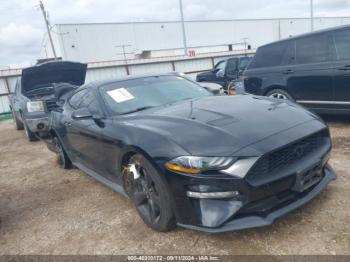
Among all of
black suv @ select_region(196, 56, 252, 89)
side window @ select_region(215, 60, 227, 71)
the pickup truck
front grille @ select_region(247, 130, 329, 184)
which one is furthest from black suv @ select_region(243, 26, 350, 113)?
side window @ select_region(215, 60, 227, 71)

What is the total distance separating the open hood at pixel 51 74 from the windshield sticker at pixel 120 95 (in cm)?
468

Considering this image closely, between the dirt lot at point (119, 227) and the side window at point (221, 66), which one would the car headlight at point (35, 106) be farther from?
the side window at point (221, 66)

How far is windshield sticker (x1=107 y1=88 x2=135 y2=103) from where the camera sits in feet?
12.0

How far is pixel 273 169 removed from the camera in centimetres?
240

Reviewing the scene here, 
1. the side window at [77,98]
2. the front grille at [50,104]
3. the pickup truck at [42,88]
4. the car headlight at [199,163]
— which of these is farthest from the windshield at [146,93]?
the front grille at [50,104]

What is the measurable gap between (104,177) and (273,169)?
2075mm

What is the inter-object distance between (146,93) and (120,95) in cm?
32

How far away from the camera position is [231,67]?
1180cm

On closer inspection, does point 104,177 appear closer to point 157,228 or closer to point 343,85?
point 157,228

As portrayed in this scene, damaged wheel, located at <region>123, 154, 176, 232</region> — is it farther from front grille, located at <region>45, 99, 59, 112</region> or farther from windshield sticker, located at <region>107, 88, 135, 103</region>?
front grille, located at <region>45, 99, 59, 112</region>

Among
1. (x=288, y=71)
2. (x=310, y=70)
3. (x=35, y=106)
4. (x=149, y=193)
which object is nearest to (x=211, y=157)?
(x=149, y=193)

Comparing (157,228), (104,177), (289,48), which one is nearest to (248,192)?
(157,228)

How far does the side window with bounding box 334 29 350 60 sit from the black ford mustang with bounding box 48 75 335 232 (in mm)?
2684

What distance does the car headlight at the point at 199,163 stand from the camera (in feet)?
7.61
